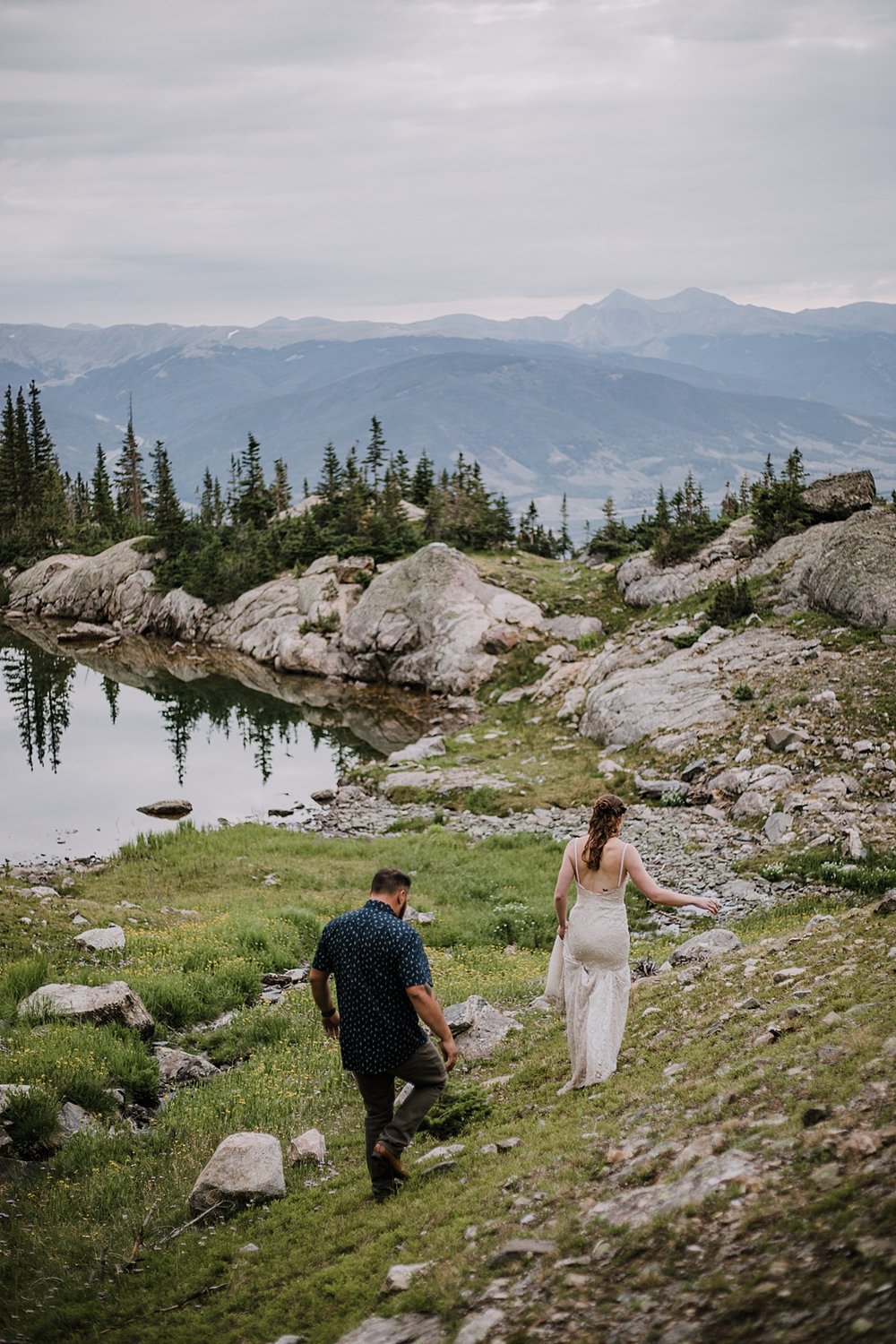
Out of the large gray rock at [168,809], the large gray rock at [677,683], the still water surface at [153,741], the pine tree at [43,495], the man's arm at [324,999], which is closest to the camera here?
the man's arm at [324,999]

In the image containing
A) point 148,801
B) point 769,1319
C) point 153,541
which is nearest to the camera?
point 769,1319

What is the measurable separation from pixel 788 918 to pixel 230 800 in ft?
75.0

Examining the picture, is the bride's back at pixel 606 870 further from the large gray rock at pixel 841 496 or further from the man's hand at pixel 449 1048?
the large gray rock at pixel 841 496

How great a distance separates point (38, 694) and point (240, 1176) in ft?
159

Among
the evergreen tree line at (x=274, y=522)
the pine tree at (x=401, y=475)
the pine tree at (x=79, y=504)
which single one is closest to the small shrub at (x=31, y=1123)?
the evergreen tree line at (x=274, y=522)

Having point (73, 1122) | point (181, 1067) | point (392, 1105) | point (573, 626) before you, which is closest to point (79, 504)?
point (573, 626)

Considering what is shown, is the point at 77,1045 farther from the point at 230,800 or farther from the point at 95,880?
the point at 230,800

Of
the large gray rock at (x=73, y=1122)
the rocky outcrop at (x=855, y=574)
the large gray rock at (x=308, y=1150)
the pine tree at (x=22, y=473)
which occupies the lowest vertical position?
the large gray rock at (x=73, y=1122)

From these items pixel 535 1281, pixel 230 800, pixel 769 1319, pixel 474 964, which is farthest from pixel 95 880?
pixel 769 1319

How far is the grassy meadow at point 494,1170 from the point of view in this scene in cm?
491

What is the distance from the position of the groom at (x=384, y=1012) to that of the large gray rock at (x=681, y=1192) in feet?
6.52

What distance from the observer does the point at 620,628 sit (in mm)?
46000

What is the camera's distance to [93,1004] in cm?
1201

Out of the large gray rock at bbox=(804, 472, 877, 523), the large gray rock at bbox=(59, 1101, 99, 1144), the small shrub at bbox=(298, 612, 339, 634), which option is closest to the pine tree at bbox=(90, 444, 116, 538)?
the small shrub at bbox=(298, 612, 339, 634)
